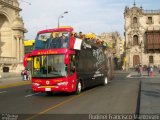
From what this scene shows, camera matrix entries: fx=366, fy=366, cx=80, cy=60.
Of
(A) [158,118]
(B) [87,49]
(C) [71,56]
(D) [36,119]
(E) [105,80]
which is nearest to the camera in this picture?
(A) [158,118]

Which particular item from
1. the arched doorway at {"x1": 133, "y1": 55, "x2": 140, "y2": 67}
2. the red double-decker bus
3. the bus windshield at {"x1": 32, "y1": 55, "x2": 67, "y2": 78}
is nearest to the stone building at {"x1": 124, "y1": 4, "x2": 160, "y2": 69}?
the arched doorway at {"x1": 133, "y1": 55, "x2": 140, "y2": 67}

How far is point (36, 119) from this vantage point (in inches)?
464

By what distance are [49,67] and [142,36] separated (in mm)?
67153

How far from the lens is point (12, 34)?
237ft

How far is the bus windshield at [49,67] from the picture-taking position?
19.3 meters

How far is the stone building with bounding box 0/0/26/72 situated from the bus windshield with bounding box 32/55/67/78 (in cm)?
5167

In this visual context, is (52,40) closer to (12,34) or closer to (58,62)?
(58,62)

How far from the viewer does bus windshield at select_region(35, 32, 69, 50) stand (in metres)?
20.0

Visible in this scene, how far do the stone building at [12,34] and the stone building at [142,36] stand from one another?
82.3 feet

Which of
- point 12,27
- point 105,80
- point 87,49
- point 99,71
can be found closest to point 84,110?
point 87,49

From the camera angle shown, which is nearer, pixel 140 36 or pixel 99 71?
pixel 99 71

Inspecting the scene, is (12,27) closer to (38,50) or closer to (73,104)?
(38,50)

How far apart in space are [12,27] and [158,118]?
6409 cm

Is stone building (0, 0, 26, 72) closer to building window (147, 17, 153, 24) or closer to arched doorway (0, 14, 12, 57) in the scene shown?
arched doorway (0, 14, 12, 57)
